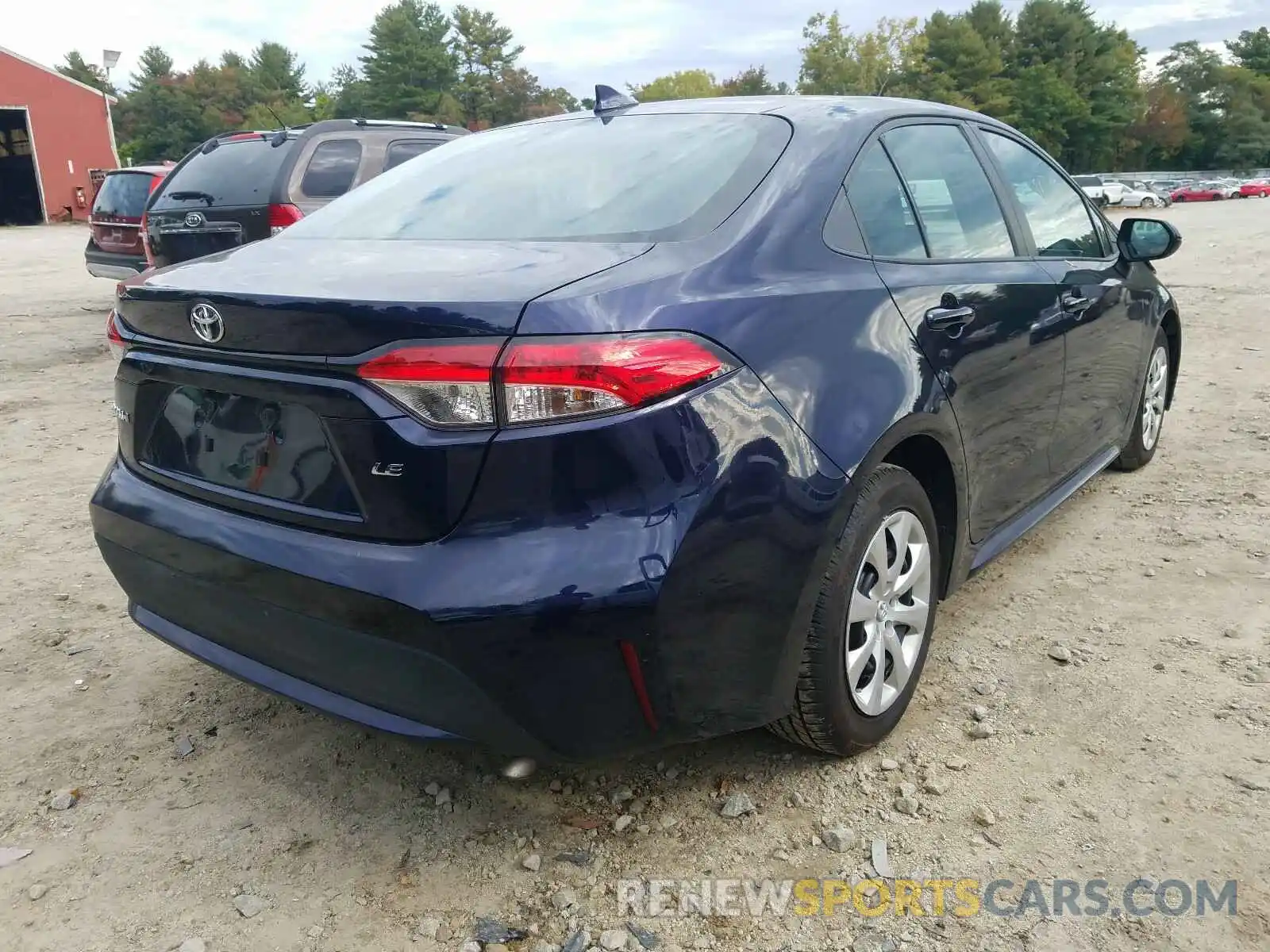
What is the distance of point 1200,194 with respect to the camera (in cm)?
5397

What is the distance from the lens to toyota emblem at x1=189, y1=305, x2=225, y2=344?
2.05 metres

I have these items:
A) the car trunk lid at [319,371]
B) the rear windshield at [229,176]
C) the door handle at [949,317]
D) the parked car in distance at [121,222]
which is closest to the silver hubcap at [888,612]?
the door handle at [949,317]

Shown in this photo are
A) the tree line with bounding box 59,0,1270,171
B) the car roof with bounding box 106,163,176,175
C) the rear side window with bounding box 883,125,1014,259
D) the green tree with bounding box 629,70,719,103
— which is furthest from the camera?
the green tree with bounding box 629,70,719,103

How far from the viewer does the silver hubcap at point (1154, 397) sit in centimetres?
455

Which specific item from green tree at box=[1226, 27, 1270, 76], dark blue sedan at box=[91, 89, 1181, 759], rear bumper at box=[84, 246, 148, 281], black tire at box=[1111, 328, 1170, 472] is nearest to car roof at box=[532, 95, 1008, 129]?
dark blue sedan at box=[91, 89, 1181, 759]

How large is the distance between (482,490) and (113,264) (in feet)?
32.4

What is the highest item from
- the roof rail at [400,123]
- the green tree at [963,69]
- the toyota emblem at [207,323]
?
the green tree at [963,69]

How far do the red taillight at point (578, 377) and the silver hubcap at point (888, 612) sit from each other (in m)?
0.78

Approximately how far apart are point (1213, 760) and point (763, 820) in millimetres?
1163

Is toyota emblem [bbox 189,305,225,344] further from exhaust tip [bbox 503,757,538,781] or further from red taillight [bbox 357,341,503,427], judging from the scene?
exhaust tip [bbox 503,757,538,781]

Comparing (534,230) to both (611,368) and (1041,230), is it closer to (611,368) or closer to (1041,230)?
(611,368)

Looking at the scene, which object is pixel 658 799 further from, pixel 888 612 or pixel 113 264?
pixel 113 264

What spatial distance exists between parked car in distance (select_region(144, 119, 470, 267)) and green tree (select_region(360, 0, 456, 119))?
66.8 metres

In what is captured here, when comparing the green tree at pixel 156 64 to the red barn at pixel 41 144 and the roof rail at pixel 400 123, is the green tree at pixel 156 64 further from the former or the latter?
the roof rail at pixel 400 123
